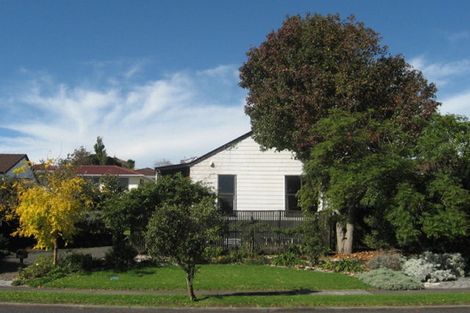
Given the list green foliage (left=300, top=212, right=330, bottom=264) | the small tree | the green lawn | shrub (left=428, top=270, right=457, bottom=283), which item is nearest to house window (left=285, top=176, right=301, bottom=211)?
green foliage (left=300, top=212, right=330, bottom=264)

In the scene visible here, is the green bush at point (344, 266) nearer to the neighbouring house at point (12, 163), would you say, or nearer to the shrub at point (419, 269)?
the shrub at point (419, 269)

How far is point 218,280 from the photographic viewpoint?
15.6 m

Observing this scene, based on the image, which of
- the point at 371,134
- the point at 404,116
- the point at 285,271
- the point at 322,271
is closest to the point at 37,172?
the point at 285,271

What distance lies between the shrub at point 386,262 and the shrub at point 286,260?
2701 millimetres

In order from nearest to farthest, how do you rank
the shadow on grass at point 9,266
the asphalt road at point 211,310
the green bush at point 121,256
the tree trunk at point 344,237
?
1. the asphalt road at point 211,310
2. the green bush at point 121,256
3. the shadow on grass at point 9,266
4. the tree trunk at point 344,237

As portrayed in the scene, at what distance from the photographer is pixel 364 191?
58.7 feet

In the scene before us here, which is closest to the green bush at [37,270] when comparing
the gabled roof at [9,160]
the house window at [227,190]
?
the house window at [227,190]

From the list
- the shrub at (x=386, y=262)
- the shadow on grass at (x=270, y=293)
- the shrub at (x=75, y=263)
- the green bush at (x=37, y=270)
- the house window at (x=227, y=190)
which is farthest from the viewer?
the house window at (x=227, y=190)

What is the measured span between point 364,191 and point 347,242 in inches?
166

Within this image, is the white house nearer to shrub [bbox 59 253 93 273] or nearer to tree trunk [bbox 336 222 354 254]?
tree trunk [bbox 336 222 354 254]

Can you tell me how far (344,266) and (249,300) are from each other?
258 inches

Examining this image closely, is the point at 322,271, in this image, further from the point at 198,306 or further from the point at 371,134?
the point at 198,306

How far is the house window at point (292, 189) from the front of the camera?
90.4 ft

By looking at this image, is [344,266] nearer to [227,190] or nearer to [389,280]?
[389,280]
